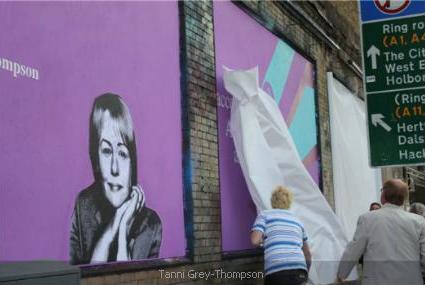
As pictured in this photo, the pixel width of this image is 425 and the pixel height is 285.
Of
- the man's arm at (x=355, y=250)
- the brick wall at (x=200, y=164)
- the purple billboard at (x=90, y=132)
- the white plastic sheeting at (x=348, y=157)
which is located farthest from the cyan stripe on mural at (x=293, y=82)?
the man's arm at (x=355, y=250)

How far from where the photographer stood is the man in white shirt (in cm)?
487

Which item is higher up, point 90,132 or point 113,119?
point 113,119

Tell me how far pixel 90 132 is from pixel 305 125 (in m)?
5.80

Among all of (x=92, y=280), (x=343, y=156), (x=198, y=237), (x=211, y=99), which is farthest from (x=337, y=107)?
(x=92, y=280)

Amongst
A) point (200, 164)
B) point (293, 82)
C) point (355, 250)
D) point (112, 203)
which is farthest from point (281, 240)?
point (293, 82)

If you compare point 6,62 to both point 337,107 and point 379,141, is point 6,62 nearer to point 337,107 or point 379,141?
point 379,141

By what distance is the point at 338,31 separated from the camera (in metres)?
13.1

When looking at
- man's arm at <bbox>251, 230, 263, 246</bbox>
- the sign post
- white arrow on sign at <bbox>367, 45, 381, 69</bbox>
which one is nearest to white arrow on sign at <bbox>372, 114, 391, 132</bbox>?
the sign post

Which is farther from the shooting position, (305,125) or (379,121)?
(305,125)

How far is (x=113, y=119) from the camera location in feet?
17.1

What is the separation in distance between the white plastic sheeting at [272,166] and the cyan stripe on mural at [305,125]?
6.50 ft

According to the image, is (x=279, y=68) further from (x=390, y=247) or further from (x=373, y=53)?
(x=390, y=247)

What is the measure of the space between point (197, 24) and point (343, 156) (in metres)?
6.17

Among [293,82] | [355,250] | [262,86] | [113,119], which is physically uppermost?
[293,82]
